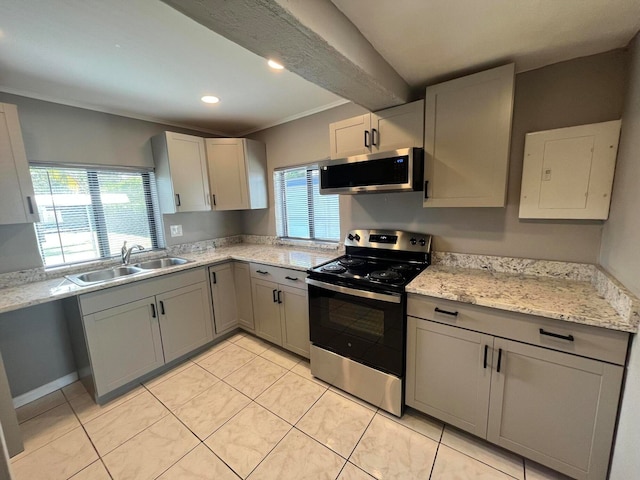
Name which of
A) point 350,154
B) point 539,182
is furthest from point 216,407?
point 539,182

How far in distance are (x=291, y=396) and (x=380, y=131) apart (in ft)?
7.00

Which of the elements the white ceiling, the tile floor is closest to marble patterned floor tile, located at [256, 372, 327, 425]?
the tile floor

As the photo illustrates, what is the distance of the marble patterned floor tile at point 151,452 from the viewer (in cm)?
152

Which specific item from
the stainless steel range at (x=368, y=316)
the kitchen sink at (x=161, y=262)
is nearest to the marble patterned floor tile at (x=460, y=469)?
the stainless steel range at (x=368, y=316)

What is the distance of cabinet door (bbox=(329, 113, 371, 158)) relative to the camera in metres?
2.06

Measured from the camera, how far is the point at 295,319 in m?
2.41

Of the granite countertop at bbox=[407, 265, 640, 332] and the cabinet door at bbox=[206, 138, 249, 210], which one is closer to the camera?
the granite countertop at bbox=[407, 265, 640, 332]

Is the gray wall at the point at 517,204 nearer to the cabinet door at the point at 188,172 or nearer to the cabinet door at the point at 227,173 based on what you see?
the cabinet door at the point at 227,173

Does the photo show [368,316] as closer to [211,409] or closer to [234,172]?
[211,409]

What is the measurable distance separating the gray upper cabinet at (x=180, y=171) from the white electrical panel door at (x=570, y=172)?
2.86 metres

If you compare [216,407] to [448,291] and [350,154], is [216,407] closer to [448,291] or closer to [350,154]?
[448,291]

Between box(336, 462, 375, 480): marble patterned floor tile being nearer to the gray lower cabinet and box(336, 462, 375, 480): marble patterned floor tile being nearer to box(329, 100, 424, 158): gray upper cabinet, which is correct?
the gray lower cabinet

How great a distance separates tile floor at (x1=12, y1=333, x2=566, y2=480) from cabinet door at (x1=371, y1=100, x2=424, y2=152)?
192cm

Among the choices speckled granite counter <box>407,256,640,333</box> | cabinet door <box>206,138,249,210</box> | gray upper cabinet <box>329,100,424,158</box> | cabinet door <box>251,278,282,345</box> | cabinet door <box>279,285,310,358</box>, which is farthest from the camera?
cabinet door <box>206,138,249,210</box>
